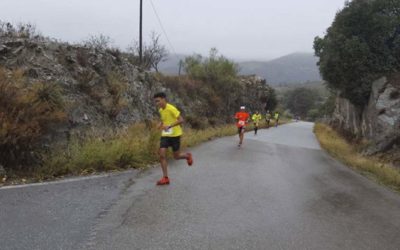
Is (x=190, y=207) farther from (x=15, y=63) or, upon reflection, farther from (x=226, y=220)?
(x=15, y=63)

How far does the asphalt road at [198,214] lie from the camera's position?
5.53m

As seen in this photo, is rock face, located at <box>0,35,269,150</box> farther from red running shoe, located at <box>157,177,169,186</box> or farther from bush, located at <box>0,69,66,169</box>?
red running shoe, located at <box>157,177,169,186</box>

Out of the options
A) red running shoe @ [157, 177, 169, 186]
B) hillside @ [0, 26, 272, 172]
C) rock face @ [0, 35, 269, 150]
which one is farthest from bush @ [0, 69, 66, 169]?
red running shoe @ [157, 177, 169, 186]

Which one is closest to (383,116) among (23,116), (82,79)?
(82,79)

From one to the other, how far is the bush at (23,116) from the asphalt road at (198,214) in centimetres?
164

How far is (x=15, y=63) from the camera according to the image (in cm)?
1321

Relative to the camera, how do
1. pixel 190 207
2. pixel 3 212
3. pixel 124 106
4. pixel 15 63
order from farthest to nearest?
pixel 124 106 → pixel 15 63 → pixel 190 207 → pixel 3 212

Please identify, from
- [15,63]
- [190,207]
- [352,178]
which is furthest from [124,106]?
[190,207]

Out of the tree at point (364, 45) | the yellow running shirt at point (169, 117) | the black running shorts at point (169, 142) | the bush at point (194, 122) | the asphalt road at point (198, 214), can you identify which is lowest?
the bush at point (194, 122)

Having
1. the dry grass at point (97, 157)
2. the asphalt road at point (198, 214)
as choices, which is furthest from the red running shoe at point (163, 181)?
the dry grass at point (97, 157)

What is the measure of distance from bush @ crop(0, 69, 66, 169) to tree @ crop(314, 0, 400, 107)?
1714 centimetres

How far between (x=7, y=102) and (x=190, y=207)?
5.11 metres

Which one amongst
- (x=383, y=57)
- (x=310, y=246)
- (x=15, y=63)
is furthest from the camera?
(x=383, y=57)

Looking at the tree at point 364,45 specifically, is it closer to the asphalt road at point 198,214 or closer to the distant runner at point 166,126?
the asphalt road at point 198,214
